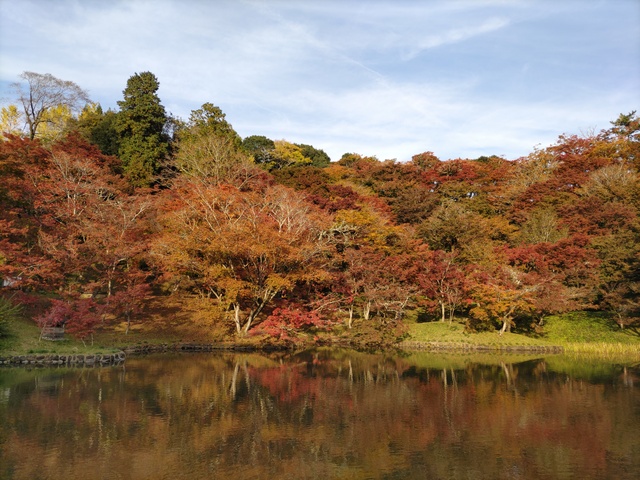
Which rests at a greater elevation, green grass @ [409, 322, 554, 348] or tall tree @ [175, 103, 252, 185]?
tall tree @ [175, 103, 252, 185]

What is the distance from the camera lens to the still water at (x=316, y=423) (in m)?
8.42

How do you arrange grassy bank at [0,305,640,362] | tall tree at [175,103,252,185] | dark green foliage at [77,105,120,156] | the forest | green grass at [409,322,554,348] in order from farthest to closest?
dark green foliage at [77,105,120,156]
tall tree at [175,103,252,185]
green grass at [409,322,554,348]
the forest
grassy bank at [0,305,640,362]

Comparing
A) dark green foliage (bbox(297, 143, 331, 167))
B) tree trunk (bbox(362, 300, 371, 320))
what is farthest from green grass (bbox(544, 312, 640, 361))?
dark green foliage (bbox(297, 143, 331, 167))

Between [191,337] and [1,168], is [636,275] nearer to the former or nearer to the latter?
[191,337]

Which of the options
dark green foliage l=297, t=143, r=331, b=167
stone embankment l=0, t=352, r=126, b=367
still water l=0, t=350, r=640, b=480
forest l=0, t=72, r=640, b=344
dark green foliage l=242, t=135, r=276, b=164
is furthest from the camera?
dark green foliage l=297, t=143, r=331, b=167

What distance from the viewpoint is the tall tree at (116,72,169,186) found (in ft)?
118

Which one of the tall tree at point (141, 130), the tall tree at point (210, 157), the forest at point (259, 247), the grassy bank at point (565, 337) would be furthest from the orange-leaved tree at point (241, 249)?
the tall tree at point (141, 130)

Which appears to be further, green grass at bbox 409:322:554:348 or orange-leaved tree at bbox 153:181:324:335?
green grass at bbox 409:322:554:348

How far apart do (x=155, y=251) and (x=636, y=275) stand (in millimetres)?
26498

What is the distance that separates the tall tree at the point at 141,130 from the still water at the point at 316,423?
21177 mm

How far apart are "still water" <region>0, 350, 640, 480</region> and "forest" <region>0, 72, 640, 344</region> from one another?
6.70 m

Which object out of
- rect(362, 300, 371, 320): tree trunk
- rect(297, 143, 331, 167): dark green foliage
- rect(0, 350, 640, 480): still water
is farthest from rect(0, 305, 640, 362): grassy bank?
rect(297, 143, 331, 167): dark green foliage

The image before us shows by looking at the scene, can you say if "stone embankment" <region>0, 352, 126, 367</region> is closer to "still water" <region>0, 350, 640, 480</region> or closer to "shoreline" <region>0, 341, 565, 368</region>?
"shoreline" <region>0, 341, 565, 368</region>

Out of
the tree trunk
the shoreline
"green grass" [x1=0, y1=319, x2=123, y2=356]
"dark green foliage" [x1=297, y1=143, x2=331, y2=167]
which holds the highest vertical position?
"dark green foliage" [x1=297, y1=143, x2=331, y2=167]
